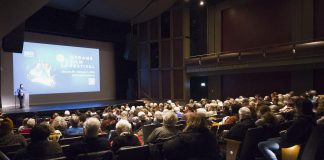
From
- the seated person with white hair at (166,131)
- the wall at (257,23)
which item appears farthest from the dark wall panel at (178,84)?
the seated person with white hair at (166,131)

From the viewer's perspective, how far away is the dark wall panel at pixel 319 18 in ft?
39.4

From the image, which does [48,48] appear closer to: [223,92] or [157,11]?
[157,11]

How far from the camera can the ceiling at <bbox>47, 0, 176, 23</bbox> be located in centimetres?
1301

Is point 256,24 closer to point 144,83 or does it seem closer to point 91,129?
point 144,83

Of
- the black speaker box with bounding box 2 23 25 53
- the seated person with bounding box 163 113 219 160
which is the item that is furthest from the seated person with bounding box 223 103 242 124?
the black speaker box with bounding box 2 23 25 53

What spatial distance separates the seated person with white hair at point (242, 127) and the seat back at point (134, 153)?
4.54 ft

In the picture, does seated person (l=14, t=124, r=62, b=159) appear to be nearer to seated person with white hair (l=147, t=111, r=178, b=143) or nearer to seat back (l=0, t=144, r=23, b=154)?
seat back (l=0, t=144, r=23, b=154)

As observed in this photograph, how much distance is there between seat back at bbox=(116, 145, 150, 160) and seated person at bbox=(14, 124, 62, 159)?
79cm

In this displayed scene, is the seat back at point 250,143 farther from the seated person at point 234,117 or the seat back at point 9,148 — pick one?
the seat back at point 9,148

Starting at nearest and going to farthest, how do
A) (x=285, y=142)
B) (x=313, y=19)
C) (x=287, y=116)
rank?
(x=285, y=142) < (x=287, y=116) < (x=313, y=19)

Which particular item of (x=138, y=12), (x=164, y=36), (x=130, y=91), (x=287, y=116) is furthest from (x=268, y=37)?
(x=287, y=116)

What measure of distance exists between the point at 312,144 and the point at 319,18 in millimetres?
10195

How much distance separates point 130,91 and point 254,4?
7936 millimetres

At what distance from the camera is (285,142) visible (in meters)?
3.70
